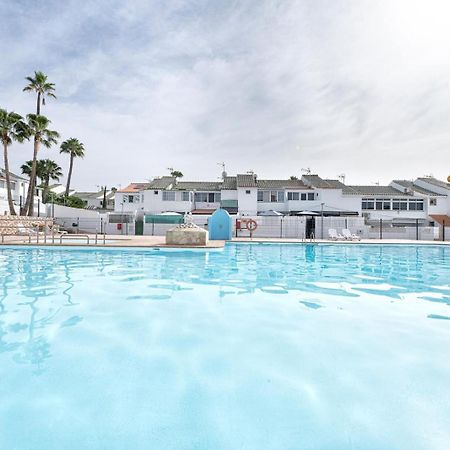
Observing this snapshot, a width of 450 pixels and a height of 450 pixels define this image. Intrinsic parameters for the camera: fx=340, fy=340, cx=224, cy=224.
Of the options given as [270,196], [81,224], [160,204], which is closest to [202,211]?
[160,204]

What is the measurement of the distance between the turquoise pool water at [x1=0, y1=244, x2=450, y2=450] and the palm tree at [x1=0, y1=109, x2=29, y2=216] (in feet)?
98.3

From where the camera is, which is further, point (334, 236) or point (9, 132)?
point (9, 132)

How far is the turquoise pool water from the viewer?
352 cm

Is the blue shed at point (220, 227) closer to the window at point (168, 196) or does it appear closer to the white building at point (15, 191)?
the window at point (168, 196)

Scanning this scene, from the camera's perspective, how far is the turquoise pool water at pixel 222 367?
138 inches

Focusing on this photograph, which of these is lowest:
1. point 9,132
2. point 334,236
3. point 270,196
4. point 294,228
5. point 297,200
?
point 334,236

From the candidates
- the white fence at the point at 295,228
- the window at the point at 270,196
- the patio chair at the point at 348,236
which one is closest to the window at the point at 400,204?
the white fence at the point at 295,228

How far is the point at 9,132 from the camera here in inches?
1420

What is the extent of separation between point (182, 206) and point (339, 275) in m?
33.3

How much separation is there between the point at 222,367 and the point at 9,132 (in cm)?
4029

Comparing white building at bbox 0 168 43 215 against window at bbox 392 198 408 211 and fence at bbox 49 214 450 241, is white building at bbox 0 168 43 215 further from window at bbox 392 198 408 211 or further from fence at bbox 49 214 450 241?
window at bbox 392 198 408 211

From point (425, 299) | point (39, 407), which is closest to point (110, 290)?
point (39, 407)

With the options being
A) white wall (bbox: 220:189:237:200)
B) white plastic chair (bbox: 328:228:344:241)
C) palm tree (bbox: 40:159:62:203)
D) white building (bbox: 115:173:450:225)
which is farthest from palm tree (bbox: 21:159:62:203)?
white plastic chair (bbox: 328:228:344:241)

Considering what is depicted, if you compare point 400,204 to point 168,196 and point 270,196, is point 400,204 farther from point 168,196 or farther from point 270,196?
point 168,196
